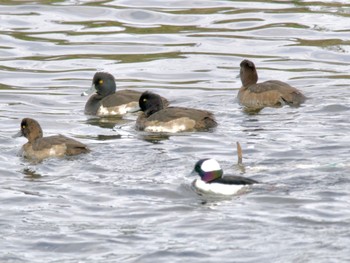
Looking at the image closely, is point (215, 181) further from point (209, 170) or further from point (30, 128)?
point (30, 128)

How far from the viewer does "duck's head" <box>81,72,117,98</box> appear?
70.3 ft

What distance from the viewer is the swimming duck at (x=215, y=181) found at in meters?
14.8

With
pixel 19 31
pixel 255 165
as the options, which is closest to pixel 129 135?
pixel 255 165

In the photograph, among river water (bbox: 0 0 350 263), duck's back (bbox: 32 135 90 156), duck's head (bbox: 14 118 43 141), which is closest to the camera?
river water (bbox: 0 0 350 263)

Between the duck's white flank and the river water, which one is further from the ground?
the river water

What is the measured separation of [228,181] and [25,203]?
7.84ft

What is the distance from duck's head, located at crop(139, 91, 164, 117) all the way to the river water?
1.40 feet

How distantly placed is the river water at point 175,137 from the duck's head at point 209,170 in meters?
0.27

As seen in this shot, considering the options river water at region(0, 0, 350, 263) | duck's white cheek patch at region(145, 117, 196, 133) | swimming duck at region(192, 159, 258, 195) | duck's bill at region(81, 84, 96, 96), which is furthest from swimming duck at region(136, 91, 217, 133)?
swimming duck at region(192, 159, 258, 195)

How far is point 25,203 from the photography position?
48.8 feet

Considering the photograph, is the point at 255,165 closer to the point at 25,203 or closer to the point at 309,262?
the point at 25,203

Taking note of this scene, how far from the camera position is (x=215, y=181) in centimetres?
1494

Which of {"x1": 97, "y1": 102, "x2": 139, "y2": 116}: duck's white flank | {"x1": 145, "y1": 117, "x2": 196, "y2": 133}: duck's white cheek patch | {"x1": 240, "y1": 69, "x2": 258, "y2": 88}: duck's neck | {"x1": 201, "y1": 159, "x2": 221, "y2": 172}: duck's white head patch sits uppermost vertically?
{"x1": 201, "y1": 159, "x2": 221, "y2": 172}: duck's white head patch

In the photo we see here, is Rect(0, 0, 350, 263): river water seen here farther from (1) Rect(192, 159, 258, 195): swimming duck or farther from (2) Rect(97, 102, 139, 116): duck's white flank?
(2) Rect(97, 102, 139, 116): duck's white flank
